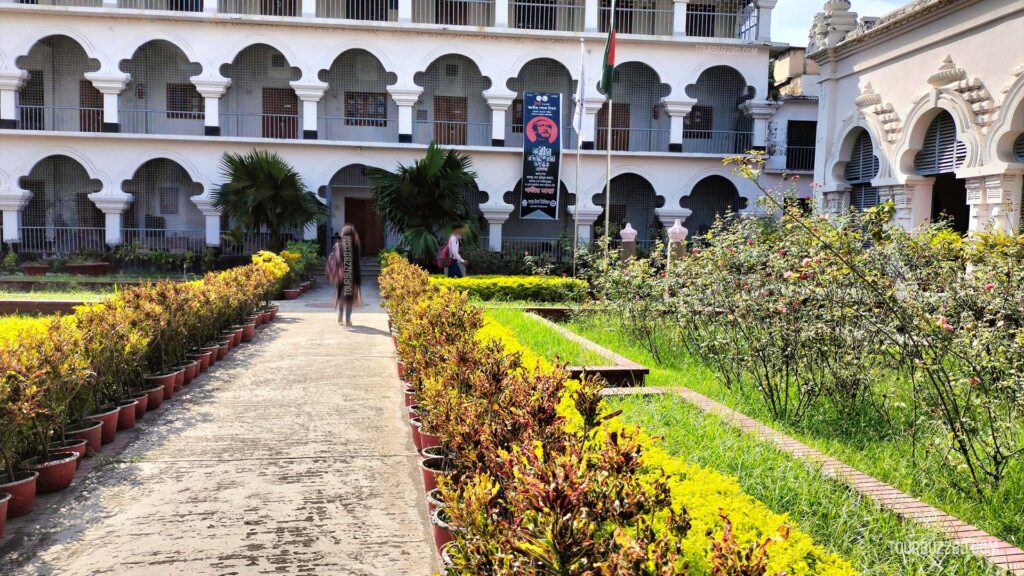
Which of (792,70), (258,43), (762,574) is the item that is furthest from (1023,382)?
(792,70)

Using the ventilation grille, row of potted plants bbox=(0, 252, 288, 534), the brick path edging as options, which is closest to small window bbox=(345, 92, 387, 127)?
the ventilation grille

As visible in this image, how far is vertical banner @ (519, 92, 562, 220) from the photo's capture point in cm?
2106

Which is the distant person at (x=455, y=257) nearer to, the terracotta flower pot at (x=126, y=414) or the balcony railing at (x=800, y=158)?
the terracotta flower pot at (x=126, y=414)

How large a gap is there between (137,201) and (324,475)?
21038mm

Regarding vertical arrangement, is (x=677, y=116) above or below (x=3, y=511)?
above

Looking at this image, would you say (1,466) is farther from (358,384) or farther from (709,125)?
(709,125)

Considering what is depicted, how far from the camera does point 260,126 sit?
888 inches

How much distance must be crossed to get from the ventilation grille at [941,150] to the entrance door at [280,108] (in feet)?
52.1

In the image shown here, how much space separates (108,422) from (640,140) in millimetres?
20449

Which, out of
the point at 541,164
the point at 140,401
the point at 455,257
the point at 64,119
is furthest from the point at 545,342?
the point at 64,119

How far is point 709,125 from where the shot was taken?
23.9 metres

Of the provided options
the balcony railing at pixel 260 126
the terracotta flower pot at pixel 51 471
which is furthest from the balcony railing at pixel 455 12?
the terracotta flower pot at pixel 51 471

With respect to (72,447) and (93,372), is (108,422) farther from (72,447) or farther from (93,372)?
(72,447)

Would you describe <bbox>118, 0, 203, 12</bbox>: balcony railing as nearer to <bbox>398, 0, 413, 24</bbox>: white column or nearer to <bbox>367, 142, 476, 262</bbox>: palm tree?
<bbox>398, 0, 413, 24</bbox>: white column
